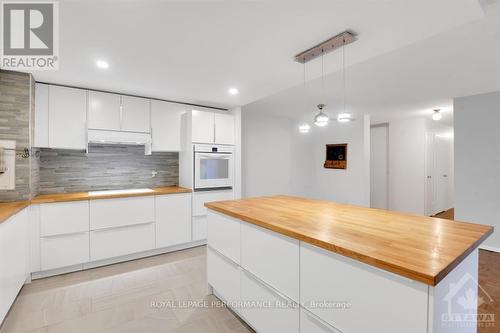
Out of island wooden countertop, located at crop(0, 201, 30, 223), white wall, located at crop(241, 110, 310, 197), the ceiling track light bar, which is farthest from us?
white wall, located at crop(241, 110, 310, 197)

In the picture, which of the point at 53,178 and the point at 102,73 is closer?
the point at 102,73

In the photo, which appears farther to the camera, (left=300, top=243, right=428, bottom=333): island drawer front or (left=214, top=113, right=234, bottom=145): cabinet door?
(left=214, top=113, right=234, bottom=145): cabinet door

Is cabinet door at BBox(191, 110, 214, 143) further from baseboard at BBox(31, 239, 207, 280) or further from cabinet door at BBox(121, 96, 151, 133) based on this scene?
baseboard at BBox(31, 239, 207, 280)

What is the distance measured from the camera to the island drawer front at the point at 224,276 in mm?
2010

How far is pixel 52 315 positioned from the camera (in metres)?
2.11

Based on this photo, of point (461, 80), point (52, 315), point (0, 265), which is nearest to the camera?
point (0, 265)

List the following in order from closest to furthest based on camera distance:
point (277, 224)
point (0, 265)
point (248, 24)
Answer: point (277, 224)
point (248, 24)
point (0, 265)

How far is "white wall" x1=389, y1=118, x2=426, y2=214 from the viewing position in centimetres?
533

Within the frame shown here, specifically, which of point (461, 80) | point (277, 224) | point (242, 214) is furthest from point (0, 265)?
point (461, 80)

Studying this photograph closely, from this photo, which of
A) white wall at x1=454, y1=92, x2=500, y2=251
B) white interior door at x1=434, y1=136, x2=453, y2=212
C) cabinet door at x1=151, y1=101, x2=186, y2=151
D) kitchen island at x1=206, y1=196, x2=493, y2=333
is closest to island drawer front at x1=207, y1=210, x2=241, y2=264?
kitchen island at x1=206, y1=196, x2=493, y2=333

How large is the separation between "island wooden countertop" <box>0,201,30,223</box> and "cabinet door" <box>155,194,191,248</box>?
1406 millimetres

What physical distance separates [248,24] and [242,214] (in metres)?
1.41

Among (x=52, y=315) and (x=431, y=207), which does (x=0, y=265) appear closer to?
(x=52, y=315)

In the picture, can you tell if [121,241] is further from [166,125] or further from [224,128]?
[224,128]
